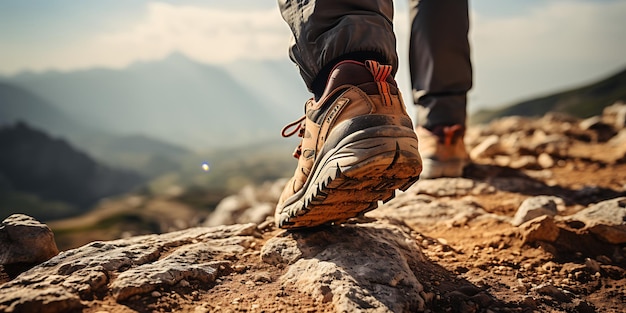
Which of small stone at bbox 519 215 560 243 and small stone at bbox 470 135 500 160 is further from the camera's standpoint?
small stone at bbox 470 135 500 160

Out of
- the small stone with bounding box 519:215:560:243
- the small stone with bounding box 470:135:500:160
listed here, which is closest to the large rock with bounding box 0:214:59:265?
the small stone with bounding box 519:215:560:243

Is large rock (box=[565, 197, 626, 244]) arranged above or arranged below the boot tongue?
below

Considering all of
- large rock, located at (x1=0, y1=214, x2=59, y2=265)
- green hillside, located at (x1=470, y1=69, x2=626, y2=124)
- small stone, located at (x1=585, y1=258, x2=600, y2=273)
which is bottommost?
green hillside, located at (x1=470, y1=69, x2=626, y2=124)

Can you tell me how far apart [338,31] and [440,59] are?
193 centimetres

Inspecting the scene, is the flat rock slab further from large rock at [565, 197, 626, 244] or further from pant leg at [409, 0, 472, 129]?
pant leg at [409, 0, 472, 129]

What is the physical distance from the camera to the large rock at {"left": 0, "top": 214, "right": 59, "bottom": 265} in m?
1.76

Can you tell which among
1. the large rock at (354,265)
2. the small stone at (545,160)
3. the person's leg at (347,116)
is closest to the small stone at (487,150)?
the small stone at (545,160)

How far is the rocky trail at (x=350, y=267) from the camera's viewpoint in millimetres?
1471

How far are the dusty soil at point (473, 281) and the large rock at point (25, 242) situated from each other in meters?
0.62

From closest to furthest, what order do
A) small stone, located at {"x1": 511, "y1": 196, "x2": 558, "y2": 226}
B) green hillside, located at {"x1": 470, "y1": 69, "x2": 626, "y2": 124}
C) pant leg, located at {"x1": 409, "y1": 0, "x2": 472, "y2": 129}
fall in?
small stone, located at {"x1": 511, "y1": 196, "x2": 558, "y2": 226} < pant leg, located at {"x1": 409, "y1": 0, "x2": 472, "y2": 129} < green hillside, located at {"x1": 470, "y1": 69, "x2": 626, "y2": 124}

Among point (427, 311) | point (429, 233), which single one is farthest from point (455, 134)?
point (427, 311)

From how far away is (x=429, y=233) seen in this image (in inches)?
97.0

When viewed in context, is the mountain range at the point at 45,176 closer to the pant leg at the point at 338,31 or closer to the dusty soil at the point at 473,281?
the dusty soil at the point at 473,281

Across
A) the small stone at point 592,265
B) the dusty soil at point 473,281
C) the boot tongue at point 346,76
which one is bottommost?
the small stone at point 592,265
